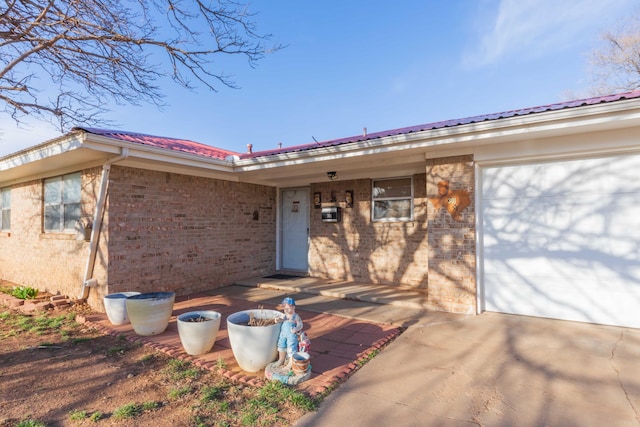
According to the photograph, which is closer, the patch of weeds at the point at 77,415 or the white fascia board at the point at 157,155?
the patch of weeds at the point at 77,415

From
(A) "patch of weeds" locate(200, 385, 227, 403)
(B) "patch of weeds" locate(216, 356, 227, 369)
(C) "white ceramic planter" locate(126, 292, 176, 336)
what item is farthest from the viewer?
(C) "white ceramic planter" locate(126, 292, 176, 336)

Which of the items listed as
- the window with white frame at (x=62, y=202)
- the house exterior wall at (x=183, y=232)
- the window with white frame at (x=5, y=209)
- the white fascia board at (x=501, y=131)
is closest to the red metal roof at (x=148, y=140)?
the house exterior wall at (x=183, y=232)

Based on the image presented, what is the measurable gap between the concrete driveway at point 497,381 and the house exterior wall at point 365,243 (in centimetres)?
265

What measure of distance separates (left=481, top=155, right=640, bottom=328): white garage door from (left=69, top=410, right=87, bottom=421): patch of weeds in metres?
5.20

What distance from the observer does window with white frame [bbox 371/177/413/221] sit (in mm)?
6957

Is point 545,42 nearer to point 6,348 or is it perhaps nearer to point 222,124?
point 222,124

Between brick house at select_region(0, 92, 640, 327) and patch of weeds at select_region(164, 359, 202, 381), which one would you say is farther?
brick house at select_region(0, 92, 640, 327)

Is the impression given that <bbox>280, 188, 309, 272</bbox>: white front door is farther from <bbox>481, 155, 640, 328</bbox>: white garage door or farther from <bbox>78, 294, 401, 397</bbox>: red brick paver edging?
<bbox>481, 155, 640, 328</bbox>: white garage door

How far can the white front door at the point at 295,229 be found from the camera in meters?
8.56

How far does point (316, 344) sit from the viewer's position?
12.9ft

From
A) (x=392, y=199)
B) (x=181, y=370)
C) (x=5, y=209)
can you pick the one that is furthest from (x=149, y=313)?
(x=5, y=209)

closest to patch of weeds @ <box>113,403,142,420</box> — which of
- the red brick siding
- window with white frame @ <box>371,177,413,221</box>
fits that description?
the red brick siding

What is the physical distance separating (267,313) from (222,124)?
875cm

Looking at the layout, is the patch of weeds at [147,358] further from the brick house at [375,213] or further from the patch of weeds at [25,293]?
the patch of weeds at [25,293]
